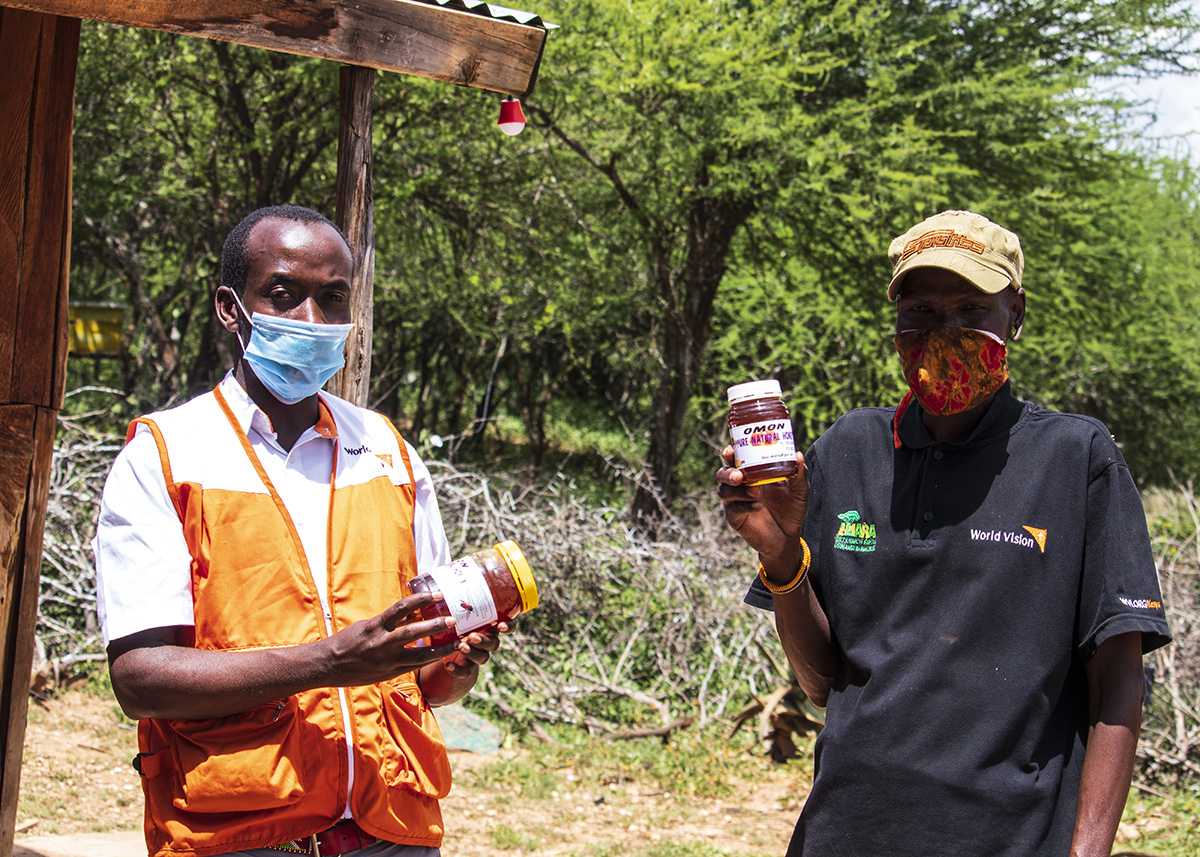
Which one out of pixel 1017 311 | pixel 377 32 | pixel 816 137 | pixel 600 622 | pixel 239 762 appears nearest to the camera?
pixel 239 762

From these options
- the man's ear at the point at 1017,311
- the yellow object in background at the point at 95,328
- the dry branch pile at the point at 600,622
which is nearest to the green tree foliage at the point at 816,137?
the dry branch pile at the point at 600,622

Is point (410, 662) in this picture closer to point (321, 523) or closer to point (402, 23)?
point (321, 523)

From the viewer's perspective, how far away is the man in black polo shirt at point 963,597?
1.89 m

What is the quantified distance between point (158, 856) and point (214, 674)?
1.18 ft

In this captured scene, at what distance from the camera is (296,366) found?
7.51ft

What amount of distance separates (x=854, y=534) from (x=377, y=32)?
2.56 m

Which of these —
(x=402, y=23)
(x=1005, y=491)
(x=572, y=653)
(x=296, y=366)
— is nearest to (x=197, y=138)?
(x=572, y=653)

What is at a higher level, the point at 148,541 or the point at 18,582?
the point at 148,541

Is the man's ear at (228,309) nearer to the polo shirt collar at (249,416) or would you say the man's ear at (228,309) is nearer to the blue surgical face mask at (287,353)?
the blue surgical face mask at (287,353)

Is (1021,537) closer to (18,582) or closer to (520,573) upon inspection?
(520,573)

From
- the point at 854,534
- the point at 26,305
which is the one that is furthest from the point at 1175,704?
the point at 26,305

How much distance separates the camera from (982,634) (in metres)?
1.95

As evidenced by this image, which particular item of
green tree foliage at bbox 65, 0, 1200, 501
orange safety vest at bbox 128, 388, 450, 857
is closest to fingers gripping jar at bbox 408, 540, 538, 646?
orange safety vest at bbox 128, 388, 450, 857

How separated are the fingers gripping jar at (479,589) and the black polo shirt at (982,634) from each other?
658mm
